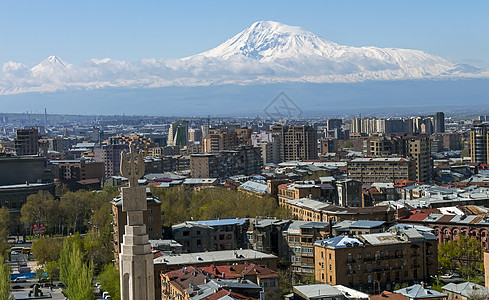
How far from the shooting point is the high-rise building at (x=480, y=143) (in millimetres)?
77625

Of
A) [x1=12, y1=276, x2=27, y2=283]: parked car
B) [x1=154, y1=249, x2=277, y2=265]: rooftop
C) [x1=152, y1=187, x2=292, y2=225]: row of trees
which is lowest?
[x1=12, y1=276, x2=27, y2=283]: parked car

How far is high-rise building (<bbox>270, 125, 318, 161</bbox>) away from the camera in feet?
309

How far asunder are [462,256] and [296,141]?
6311 centimetres

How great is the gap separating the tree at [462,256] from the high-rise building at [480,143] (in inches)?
1852

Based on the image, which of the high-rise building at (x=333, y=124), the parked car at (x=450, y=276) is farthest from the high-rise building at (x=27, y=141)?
the high-rise building at (x=333, y=124)

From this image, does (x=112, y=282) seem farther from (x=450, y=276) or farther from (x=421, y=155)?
(x=421, y=155)

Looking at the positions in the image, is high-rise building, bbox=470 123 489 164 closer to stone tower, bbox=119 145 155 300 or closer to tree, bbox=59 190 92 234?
tree, bbox=59 190 92 234

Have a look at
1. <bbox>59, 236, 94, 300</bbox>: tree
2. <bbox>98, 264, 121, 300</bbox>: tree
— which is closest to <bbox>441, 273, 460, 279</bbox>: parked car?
<bbox>98, 264, 121, 300</bbox>: tree

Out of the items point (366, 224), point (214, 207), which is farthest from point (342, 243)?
point (214, 207)

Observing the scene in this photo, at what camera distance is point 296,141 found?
94812mm

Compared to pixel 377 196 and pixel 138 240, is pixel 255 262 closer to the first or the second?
pixel 138 240

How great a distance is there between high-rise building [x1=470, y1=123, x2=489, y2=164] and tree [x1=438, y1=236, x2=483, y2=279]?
47.0 metres

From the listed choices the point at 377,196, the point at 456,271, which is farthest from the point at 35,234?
the point at 456,271

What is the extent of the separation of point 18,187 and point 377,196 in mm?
25770
